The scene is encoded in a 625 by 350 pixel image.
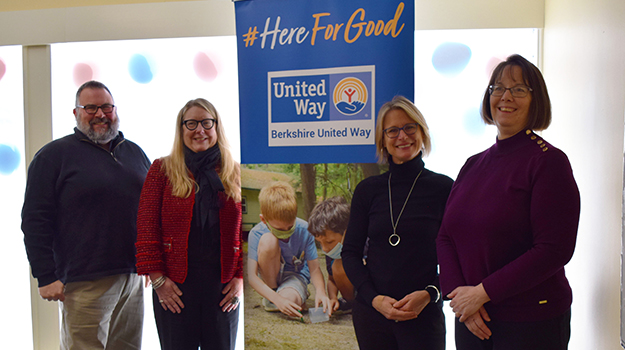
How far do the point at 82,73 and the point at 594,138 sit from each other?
11.3 feet

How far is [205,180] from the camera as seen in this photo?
8.04ft

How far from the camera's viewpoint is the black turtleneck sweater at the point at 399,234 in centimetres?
194

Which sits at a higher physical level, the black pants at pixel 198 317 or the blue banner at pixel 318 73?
the blue banner at pixel 318 73

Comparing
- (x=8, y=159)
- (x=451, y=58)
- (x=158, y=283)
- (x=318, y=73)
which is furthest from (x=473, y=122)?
(x=8, y=159)

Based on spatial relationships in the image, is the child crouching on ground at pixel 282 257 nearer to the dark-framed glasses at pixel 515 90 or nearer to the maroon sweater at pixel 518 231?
the maroon sweater at pixel 518 231

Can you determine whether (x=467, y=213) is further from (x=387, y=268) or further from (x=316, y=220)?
(x=316, y=220)

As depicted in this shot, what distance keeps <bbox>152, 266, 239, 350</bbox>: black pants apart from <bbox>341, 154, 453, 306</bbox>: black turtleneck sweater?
840 mm

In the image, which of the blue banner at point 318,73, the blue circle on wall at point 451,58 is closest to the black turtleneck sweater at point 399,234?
the blue banner at point 318,73

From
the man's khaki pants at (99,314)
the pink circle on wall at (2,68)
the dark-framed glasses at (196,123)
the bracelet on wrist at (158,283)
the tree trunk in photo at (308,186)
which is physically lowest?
the man's khaki pants at (99,314)

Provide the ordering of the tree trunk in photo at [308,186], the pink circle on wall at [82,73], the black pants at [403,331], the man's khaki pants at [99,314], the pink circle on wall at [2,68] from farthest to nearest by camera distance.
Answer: the pink circle on wall at [2,68] → the pink circle on wall at [82,73] → the man's khaki pants at [99,314] → the tree trunk in photo at [308,186] → the black pants at [403,331]

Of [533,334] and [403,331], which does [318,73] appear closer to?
[403,331]

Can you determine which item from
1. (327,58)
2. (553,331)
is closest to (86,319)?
(327,58)

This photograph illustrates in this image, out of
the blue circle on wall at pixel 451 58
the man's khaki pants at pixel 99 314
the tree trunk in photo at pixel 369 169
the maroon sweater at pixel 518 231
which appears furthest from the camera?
the blue circle on wall at pixel 451 58

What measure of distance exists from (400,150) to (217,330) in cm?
143
